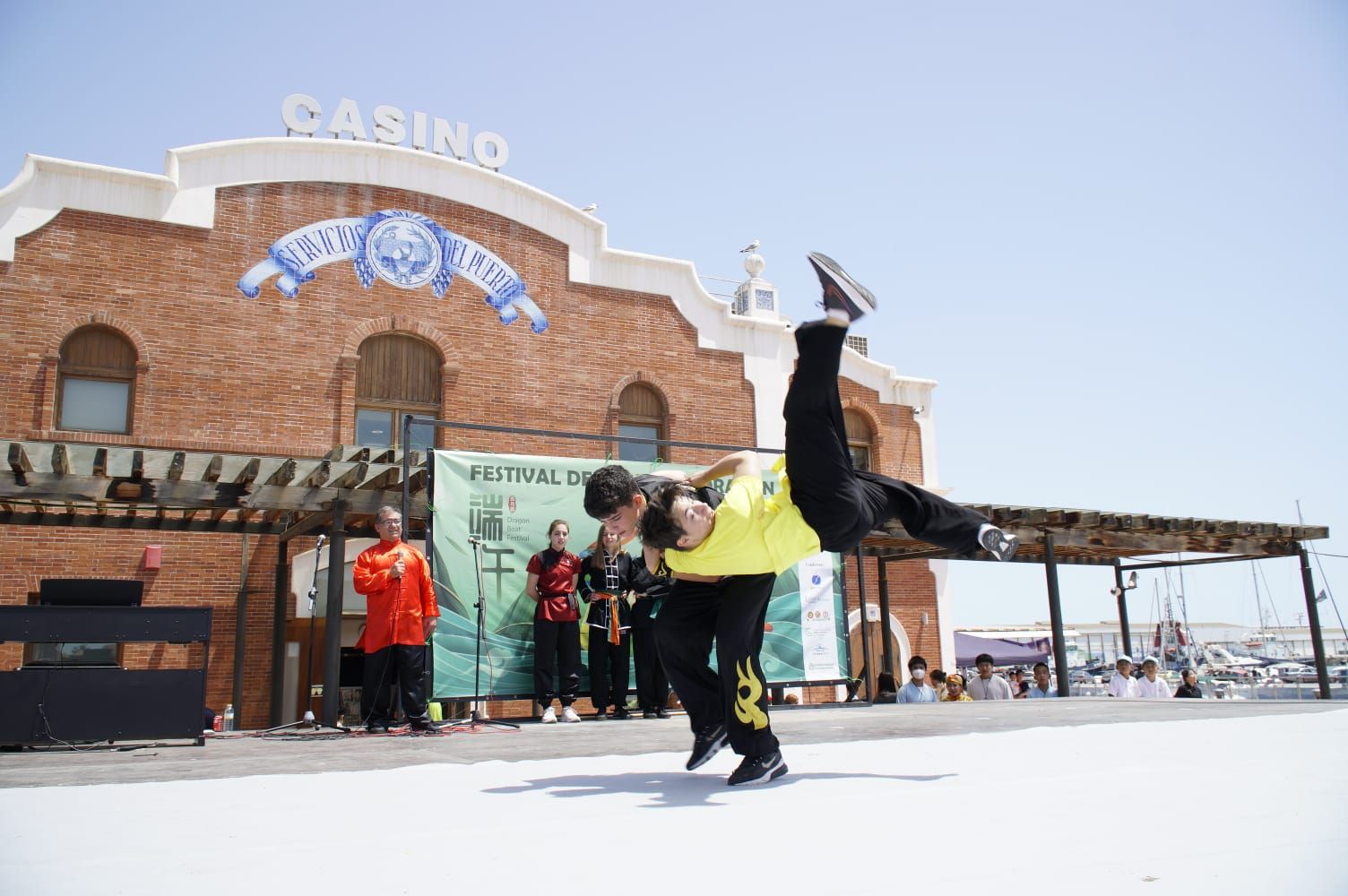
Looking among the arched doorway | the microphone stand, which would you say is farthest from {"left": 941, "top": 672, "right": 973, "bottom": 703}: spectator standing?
the microphone stand

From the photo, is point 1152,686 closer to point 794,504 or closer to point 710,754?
point 710,754

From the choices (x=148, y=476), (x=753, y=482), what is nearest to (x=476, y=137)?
(x=148, y=476)

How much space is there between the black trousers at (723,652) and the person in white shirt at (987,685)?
9781 millimetres

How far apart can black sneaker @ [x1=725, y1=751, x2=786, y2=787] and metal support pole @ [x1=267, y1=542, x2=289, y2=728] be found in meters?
10.9

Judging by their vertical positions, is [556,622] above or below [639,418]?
below

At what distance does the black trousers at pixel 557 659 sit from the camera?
890 centimetres

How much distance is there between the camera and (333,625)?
363 inches

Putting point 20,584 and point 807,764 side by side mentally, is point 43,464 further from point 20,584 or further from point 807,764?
point 807,764

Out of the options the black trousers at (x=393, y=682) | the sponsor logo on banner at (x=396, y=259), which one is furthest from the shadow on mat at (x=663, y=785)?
the sponsor logo on banner at (x=396, y=259)

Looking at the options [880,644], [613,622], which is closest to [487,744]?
[613,622]

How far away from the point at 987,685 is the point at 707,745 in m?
10.3

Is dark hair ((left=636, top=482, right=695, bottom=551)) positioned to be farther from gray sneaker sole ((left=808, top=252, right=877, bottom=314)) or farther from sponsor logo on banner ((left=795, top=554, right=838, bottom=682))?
sponsor logo on banner ((left=795, top=554, right=838, bottom=682))

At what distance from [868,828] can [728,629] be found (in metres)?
1.50

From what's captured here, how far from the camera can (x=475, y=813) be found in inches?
124
